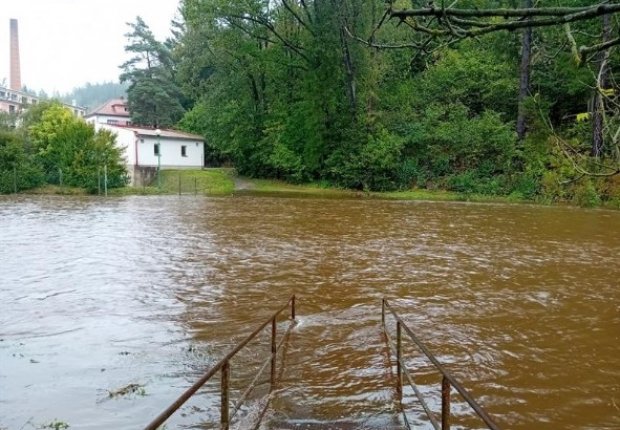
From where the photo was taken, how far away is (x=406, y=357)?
6.31 metres

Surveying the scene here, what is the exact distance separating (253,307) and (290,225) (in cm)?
996

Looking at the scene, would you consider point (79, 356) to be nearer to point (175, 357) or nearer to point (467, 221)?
point (175, 357)

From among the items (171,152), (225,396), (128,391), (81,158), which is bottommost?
(128,391)

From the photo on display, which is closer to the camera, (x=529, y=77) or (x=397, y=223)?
(x=397, y=223)

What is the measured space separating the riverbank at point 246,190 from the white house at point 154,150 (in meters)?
1.78

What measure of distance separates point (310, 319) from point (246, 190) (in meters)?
26.9

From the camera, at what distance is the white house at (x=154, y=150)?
3866 cm

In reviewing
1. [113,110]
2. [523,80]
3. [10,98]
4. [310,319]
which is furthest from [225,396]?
[10,98]

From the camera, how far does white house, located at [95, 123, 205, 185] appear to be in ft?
127

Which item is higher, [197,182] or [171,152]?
[171,152]

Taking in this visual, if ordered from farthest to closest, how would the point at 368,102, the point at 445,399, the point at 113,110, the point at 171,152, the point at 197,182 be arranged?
the point at 113,110 < the point at 171,152 < the point at 197,182 < the point at 368,102 < the point at 445,399

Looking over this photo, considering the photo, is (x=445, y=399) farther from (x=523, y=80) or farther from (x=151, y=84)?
(x=151, y=84)

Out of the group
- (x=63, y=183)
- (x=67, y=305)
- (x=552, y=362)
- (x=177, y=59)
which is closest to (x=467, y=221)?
(x=552, y=362)

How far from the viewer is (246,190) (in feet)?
112
